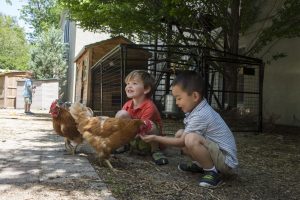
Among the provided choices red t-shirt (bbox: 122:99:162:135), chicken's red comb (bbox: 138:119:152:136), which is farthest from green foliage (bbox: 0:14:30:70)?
chicken's red comb (bbox: 138:119:152:136)

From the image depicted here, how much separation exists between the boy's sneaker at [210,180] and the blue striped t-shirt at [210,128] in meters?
0.17

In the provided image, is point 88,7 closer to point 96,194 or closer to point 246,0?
point 246,0

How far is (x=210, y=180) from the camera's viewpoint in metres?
3.54

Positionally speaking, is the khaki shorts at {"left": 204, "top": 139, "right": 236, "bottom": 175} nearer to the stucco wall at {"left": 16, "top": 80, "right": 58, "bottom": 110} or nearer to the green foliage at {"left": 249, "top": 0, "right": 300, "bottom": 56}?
the green foliage at {"left": 249, "top": 0, "right": 300, "bottom": 56}

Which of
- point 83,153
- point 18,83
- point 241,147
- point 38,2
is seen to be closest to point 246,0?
point 241,147

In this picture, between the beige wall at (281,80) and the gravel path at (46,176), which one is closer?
the gravel path at (46,176)

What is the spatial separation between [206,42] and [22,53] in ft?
167

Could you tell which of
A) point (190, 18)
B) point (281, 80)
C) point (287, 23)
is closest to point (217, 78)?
point (281, 80)

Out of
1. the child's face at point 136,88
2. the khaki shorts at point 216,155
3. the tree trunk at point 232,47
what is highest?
the tree trunk at point 232,47

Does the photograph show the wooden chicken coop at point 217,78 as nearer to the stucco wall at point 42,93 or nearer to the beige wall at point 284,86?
the beige wall at point 284,86

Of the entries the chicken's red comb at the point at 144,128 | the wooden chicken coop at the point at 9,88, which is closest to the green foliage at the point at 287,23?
the chicken's red comb at the point at 144,128

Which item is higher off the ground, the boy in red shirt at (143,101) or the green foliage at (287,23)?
the green foliage at (287,23)

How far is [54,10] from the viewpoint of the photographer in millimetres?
43156

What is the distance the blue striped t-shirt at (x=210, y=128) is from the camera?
3652 millimetres
